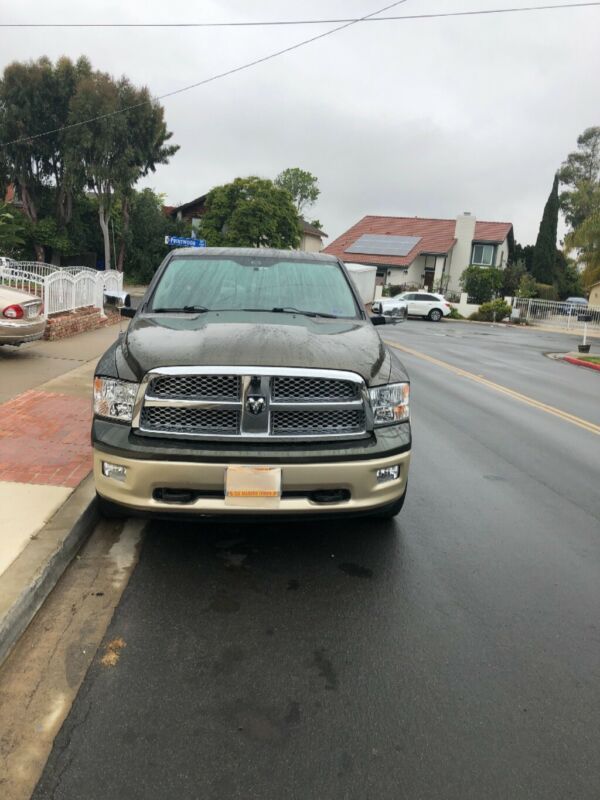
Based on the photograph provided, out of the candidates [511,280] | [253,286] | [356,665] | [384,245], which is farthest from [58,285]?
[384,245]

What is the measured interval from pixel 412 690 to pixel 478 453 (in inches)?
175

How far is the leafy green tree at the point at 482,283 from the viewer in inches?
1736

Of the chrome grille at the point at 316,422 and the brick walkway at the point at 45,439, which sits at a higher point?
the chrome grille at the point at 316,422

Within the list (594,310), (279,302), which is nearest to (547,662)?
(279,302)

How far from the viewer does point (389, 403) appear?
3840 millimetres

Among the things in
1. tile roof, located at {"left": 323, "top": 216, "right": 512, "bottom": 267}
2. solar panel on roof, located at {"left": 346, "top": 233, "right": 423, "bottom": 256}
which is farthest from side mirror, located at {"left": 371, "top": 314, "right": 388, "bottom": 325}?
solar panel on roof, located at {"left": 346, "top": 233, "right": 423, "bottom": 256}

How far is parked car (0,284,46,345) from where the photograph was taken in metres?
9.38

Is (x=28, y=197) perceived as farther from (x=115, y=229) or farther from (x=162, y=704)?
(x=162, y=704)

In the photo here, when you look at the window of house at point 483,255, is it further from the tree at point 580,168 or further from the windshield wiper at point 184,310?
the windshield wiper at point 184,310

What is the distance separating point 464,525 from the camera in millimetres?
4828

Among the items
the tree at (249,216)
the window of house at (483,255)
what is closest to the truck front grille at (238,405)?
the tree at (249,216)

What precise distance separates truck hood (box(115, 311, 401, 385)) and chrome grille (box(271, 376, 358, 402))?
0.08 m

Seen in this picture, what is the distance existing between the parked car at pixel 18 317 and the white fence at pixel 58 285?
3.70ft

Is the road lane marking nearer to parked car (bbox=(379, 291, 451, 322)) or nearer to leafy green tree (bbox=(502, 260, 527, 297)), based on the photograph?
parked car (bbox=(379, 291, 451, 322))
